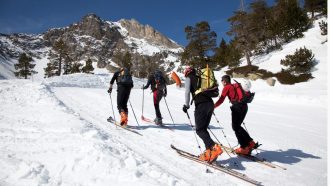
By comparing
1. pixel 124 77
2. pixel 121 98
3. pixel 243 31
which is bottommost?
pixel 121 98

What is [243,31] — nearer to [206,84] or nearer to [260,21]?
[260,21]

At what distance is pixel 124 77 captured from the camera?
32.7 ft

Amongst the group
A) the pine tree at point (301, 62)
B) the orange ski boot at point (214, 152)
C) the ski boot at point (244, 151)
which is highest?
the pine tree at point (301, 62)

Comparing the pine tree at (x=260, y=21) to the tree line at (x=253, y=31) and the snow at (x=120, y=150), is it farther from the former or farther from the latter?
the snow at (x=120, y=150)

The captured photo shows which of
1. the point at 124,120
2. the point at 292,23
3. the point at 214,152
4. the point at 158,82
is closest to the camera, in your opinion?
the point at 214,152

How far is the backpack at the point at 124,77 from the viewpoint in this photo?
9.91 metres

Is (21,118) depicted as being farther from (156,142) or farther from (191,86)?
(191,86)

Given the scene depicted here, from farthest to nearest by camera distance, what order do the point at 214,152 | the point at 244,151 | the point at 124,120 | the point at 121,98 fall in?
the point at 121,98
the point at 124,120
the point at 244,151
the point at 214,152

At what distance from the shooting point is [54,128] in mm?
8312

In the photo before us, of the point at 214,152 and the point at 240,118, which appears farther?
the point at 240,118

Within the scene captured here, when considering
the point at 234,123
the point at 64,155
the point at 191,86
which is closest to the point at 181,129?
the point at 234,123

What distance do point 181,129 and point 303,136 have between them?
4482 millimetres

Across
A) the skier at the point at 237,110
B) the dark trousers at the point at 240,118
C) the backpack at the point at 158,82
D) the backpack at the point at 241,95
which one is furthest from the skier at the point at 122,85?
the backpack at the point at 241,95

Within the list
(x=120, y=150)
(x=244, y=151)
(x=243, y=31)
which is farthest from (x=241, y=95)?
(x=243, y=31)
